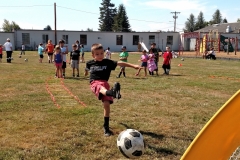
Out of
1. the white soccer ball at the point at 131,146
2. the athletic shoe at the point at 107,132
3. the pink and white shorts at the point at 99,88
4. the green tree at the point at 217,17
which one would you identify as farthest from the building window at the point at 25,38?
the green tree at the point at 217,17

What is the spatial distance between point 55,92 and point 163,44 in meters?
52.4

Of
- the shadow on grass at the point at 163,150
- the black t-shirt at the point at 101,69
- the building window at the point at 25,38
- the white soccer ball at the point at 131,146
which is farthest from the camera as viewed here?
the building window at the point at 25,38

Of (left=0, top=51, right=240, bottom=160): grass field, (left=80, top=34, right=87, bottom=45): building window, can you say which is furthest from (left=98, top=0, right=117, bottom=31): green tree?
(left=0, top=51, right=240, bottom=160): grass field

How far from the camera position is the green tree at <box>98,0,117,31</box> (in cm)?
9910

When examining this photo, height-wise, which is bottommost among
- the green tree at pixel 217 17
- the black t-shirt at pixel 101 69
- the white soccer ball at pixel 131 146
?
the white soccer ball at pixel 131 146

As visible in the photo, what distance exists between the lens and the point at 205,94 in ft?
33.8

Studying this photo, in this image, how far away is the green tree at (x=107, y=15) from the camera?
99.1 metres

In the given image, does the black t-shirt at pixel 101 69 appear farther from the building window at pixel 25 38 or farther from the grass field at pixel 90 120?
the building window at pixel 25 38

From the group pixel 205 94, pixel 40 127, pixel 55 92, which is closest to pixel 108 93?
pixel 40 127

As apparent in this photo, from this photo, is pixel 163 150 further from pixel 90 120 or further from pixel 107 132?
pixel 90 120

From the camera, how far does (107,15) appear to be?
9988 centimetres

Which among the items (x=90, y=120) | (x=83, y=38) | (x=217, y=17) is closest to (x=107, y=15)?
(x=83, y=38)

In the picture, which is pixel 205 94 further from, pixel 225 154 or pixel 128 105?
pixel 225 154

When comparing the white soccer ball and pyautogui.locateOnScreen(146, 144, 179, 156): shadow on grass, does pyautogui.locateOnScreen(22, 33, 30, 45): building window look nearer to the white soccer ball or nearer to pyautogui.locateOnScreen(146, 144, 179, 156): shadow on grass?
pyautogui.locateOnScreen(146, 144, 179, 156): shadow on grass
